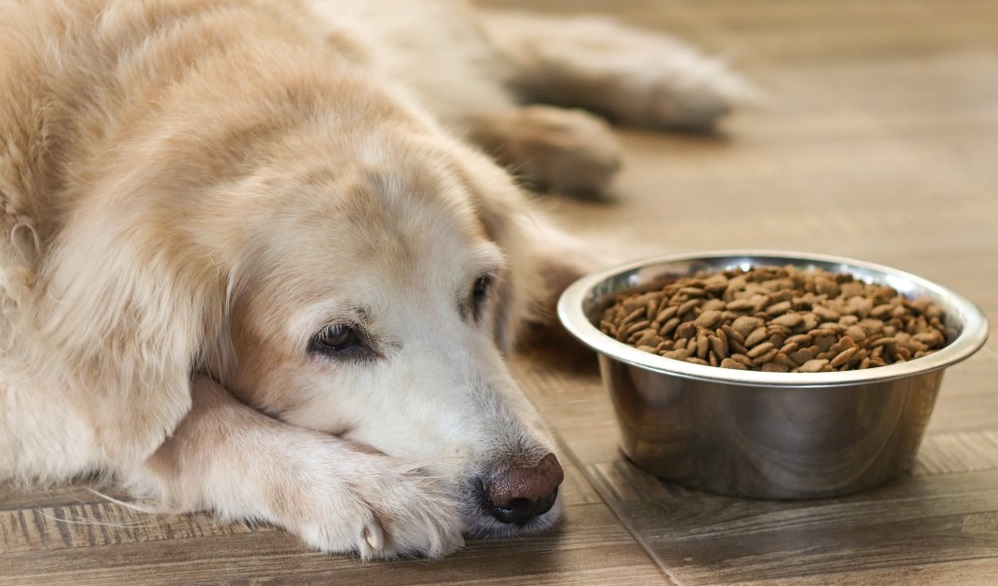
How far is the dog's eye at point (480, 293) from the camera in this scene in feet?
6.36

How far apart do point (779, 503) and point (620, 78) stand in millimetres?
2271

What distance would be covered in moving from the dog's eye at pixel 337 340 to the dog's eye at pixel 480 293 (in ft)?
0.74

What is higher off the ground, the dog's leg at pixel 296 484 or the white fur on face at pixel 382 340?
the white fur on face at pixel 382 340

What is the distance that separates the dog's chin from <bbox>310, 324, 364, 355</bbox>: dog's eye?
11.3 inches

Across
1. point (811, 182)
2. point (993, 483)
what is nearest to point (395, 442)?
point (993, 483)

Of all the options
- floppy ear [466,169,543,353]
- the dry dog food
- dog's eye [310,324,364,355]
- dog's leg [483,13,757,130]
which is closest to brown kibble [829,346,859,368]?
the dry dog food

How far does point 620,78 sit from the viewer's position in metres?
3.92

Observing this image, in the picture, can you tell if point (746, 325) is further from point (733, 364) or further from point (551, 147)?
point (551, 147)

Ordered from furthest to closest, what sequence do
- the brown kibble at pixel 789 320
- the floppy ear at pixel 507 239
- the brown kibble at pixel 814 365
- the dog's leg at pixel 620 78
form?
1. the dog's leg at pixel 620 78
2. the floppy ear at pixel 507 239
3. the brown kibble at pixel 789 320
4. the brown kibble at pixel 814 365

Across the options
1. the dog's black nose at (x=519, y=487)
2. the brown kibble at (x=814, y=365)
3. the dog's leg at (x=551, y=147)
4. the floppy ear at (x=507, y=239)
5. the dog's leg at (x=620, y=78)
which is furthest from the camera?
the dog's leg at (x=620, y=78)

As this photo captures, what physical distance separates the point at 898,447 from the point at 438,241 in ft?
2.51

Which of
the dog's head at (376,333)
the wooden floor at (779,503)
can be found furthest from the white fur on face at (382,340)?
the wooden floor at (779,503)

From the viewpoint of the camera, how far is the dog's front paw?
5.55ft

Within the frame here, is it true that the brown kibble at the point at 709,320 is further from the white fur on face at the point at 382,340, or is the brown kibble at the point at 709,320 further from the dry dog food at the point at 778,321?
the white fur on face at the point at 382,340
